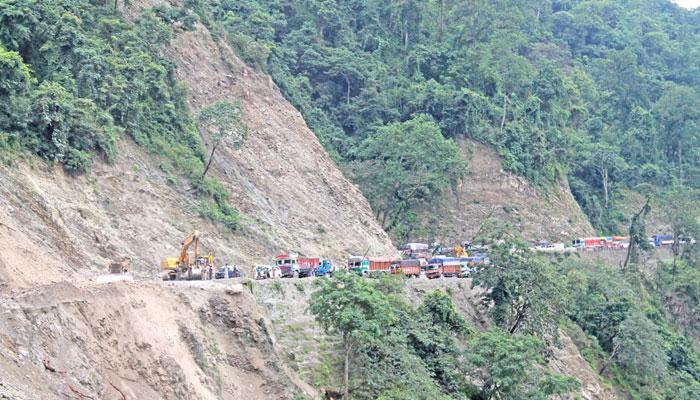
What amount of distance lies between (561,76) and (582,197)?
38.0 feet

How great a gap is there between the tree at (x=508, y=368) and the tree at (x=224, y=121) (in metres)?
16.5

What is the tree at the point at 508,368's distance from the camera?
130 ft

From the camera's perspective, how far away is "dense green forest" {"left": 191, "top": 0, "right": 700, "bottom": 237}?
2623 inches

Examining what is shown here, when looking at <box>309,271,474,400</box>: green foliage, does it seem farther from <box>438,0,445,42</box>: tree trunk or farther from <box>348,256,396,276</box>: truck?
<box>438,0,445,42</box>: tree trunk

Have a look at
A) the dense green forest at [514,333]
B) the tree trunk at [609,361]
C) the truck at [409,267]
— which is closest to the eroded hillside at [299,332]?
the dense green forest at [514,333]

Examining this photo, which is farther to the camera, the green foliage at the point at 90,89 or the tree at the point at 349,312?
the green foliage at the point at 90,89

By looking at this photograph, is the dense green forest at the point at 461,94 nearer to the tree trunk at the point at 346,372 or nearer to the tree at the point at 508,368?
the tree at the point at 508,368

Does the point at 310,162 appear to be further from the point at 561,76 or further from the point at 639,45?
the point at 639,45

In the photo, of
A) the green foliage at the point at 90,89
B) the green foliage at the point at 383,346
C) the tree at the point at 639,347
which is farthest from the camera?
the tree at the point at 639,347

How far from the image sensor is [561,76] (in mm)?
83250

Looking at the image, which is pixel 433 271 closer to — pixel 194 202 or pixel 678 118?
pixel 194 202

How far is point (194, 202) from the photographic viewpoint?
44875 mm

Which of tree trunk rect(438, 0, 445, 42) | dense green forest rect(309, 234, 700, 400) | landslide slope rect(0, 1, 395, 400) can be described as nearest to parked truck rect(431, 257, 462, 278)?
dense green forest rect(309, 234, 700, 400)

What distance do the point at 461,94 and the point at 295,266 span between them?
3199 centimetres
